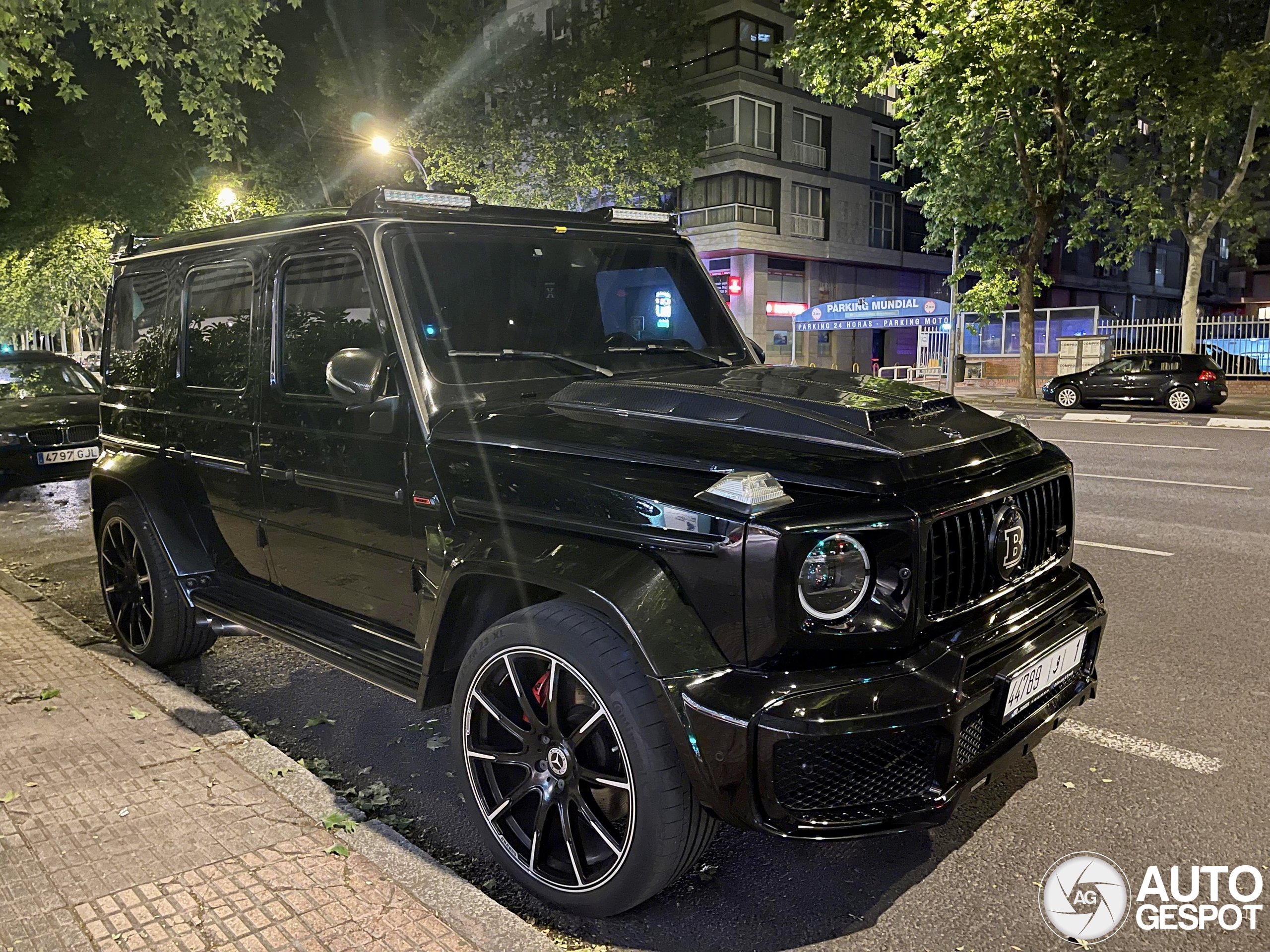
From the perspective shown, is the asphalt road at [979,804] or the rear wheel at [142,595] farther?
the rear wheel at [142,595]

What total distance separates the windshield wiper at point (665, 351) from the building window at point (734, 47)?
120 feet

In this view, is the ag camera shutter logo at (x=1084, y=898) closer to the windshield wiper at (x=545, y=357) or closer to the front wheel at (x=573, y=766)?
the front wheel at (x=573, y=766)

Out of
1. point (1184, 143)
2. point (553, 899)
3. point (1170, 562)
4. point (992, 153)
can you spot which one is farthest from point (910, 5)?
point (553, 899)

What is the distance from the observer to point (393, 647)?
11.9ft

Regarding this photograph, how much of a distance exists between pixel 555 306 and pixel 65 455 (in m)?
8.68

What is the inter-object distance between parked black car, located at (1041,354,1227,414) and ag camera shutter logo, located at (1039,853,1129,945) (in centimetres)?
2401

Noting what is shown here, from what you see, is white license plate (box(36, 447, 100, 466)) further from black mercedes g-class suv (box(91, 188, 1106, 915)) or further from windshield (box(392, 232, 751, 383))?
windshield (box(392, 232, 751, 383))

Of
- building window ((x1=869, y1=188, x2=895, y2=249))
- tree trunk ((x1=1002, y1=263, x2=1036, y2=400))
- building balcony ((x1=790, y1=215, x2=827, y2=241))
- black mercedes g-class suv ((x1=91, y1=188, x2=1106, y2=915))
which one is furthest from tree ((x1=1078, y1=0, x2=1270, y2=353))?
black mercedes g-class suv ((x1=91, y1=188, x2=1106, y2=915))

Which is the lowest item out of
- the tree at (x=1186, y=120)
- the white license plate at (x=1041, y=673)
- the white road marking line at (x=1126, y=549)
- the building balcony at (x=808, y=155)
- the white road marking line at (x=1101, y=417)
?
the white road marking line at (x=1126, y=549)

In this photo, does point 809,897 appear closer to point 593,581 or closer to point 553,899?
point 553,899

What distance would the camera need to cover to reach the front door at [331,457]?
3551mm

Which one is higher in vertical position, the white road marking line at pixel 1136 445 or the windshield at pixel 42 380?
the windshield at pixel 42 380

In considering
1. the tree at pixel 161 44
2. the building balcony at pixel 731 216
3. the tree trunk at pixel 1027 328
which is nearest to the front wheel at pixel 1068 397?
the tree trunk at pixel 1027 328

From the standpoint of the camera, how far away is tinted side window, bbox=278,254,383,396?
3699 mm
